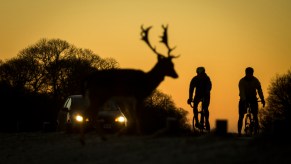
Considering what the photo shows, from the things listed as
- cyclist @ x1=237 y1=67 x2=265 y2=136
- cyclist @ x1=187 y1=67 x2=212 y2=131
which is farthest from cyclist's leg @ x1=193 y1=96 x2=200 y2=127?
cyclist @ x1=237 y1=67 x2=265 y2=136

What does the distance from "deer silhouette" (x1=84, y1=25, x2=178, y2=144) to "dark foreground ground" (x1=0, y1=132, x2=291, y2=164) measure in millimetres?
885

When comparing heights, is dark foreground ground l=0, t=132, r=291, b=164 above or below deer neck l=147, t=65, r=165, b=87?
below

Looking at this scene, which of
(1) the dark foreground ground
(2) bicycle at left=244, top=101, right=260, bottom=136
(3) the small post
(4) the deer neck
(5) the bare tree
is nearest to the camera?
(1) the dark foreground ground

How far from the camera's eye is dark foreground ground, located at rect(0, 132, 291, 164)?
494 inches

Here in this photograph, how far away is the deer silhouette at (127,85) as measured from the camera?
58.8ft

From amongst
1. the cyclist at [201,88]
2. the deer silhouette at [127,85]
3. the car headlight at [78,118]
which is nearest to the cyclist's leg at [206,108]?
the cyclist at [201,88]

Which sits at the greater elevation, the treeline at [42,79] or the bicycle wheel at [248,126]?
the treeline at [42,79]

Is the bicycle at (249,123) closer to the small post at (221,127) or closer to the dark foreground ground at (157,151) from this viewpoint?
the dark foreground ground at (157,151)

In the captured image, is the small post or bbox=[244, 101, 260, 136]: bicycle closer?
the small post

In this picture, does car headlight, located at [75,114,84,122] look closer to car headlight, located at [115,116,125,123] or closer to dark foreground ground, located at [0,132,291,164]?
car headlight, located at [115,116,125,123]

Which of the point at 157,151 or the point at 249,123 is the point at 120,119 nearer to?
the point at 249,123

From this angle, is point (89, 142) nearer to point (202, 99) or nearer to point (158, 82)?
point (158, 82)

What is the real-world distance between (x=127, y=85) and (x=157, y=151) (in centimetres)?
405

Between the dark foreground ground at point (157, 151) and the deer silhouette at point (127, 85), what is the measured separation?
885mm
